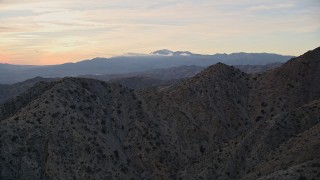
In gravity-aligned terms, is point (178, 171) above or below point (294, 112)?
below

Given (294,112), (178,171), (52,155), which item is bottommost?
(178,171)

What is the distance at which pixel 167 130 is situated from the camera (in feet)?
338

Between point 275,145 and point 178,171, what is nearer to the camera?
point 275,145

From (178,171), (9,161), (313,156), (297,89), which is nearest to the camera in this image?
(313,156)

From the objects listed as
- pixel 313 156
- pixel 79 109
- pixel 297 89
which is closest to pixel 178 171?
pixel 79 109

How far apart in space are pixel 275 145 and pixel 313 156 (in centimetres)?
1824

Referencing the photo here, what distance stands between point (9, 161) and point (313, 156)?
183 ft

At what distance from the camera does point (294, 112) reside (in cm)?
9425

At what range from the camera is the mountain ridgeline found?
267 feet

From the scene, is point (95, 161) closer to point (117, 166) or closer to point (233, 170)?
point (117, 166)

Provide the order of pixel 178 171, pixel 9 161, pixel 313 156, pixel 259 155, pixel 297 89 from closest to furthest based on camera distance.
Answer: pixel 313 156
pixel 9 161
pixel 259 155
pixel 178 171
pixel 297 89

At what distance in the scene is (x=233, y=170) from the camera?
8812 centimetres

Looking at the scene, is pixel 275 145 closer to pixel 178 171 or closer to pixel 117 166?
pixel 178 171

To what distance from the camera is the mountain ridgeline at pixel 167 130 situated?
81438 millimetres
